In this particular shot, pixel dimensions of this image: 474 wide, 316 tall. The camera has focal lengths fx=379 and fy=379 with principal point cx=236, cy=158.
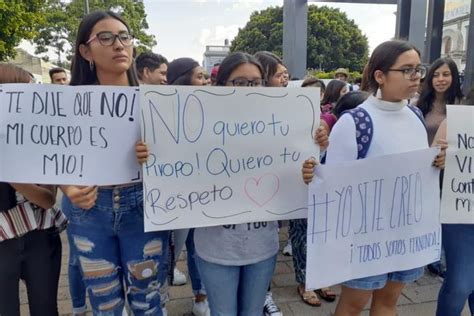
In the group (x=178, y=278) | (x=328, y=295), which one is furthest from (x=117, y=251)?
(x=328, y=295)

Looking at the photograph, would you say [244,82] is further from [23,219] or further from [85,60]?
[23,219]

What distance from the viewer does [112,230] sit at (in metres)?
1.58

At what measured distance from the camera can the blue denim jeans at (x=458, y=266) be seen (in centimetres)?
197

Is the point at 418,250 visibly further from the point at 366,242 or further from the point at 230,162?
the point at 230,162

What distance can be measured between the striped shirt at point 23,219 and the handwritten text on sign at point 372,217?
1221 mm

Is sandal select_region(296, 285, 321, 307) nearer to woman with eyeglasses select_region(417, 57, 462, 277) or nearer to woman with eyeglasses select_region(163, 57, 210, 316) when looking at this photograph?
woman with eyeglasses select_region(163, 57, 210, 316)

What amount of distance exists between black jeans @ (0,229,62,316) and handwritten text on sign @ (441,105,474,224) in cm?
191

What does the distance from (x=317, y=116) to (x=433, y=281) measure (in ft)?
7.58

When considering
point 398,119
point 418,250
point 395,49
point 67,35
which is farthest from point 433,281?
point 67,35

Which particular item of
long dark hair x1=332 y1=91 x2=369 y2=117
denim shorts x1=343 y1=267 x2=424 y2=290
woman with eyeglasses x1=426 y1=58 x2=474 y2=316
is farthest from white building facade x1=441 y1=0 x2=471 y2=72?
denim shorts x1=343 y1=267 x2=424 y2=290

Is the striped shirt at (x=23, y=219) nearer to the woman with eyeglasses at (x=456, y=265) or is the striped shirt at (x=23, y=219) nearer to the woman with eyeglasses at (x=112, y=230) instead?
the woman with eyeglasses at (x=112, y=230)

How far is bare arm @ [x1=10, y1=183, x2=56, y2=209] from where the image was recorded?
164 centimetres

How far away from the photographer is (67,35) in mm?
24328

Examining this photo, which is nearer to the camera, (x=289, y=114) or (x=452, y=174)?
(x=289, y=114)
